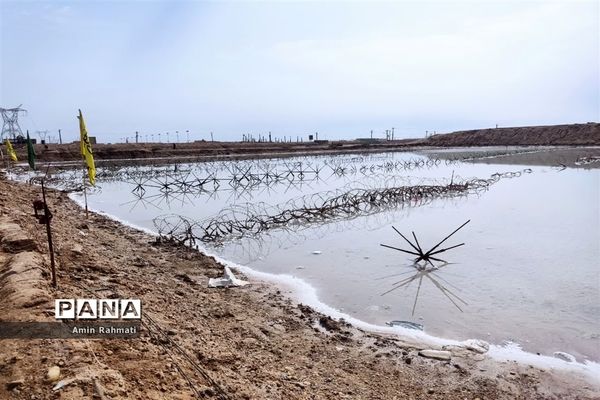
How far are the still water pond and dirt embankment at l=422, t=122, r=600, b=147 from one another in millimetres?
51392

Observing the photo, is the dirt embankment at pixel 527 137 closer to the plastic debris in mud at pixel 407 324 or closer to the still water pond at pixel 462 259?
the still water pond at pixel 462 259

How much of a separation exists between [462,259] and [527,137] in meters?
69.2

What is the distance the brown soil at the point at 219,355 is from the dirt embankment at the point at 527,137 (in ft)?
211

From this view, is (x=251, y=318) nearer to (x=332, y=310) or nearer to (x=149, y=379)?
(x=332, y=310)

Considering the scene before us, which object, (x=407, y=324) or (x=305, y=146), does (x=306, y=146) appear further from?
(x=407, y=324)

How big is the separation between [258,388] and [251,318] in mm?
1763

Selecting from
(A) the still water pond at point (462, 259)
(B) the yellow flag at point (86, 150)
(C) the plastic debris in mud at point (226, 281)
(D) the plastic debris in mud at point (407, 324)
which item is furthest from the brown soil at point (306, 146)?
(D) the plastic debris in mud at point (407, 324)

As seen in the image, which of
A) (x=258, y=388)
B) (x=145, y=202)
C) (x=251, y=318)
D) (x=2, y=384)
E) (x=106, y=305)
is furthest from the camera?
(x=145, y=202)

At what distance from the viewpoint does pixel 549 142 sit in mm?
64062

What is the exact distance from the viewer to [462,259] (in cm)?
823

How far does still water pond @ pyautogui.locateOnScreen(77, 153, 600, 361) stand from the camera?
5547 millimetres

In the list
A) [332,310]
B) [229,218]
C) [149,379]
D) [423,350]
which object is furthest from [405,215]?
[149,379]

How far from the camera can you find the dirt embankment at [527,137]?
198 ft

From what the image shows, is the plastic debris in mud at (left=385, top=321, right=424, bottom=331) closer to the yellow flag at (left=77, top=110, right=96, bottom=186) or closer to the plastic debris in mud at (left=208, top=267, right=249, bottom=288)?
the plastic debris in mud at (left=208, top=267, right=249, bottom=288)
